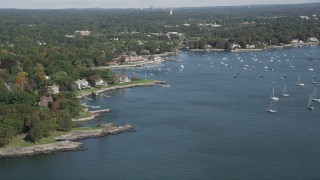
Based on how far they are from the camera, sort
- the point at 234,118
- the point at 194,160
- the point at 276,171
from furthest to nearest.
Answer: the point at 234,118 < the point at 194,160 < the point at 276,171

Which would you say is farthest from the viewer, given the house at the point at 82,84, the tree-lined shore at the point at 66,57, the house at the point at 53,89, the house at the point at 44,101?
the house at the point at 82,84

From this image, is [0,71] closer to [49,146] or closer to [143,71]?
[143,71]

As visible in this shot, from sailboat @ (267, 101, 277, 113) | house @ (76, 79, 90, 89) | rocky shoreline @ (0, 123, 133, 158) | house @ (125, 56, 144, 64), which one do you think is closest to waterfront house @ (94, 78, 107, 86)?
house @ (76, 79, 90, 89)

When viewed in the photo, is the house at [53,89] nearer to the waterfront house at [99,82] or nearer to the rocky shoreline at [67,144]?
the waterfront house at [99,82]

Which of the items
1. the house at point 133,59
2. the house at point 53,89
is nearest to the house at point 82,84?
the house at point 53,89

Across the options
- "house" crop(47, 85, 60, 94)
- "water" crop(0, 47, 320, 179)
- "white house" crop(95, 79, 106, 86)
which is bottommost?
"water" crop(0, 47, 320, 179)

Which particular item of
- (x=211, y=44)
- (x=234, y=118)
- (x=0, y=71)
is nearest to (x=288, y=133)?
(x=234, y=118)

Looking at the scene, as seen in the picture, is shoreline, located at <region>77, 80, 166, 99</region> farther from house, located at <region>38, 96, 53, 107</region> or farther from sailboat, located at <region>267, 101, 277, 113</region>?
sailboat, located at <region>267, 101, 277, 113</region>
